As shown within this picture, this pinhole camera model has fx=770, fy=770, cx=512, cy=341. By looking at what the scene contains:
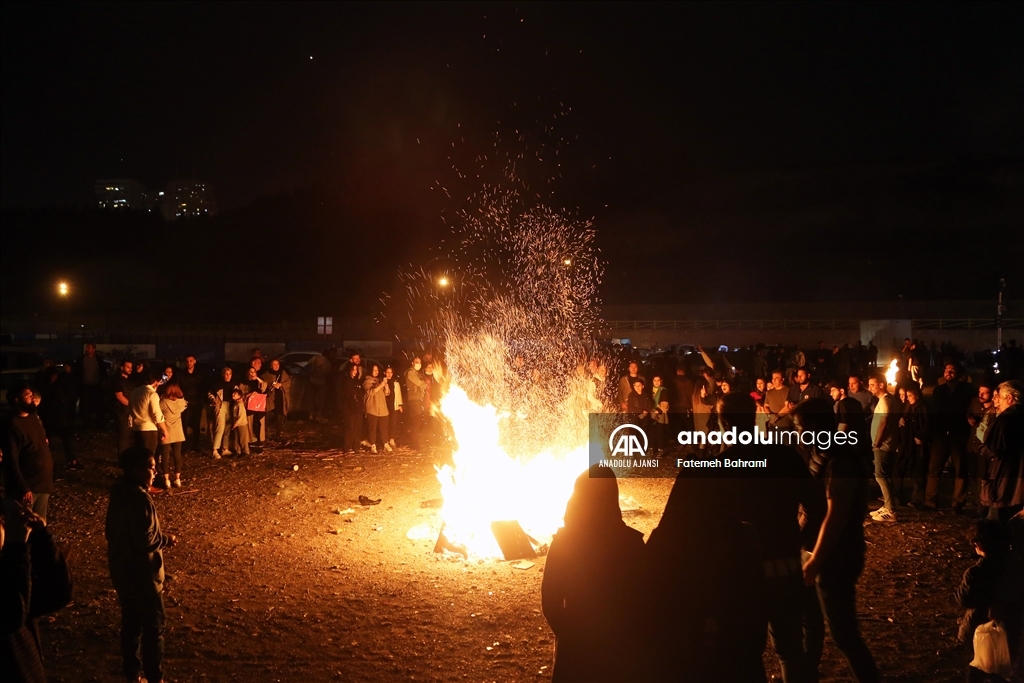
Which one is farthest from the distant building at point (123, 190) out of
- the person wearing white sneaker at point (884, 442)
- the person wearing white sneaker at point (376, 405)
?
the person wearing white sneaker at point (884, 442)

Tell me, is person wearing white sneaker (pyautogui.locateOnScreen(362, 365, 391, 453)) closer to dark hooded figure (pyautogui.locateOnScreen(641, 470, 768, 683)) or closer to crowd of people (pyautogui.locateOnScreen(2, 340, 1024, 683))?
crowd of people (pyautogui.locateOnScreen(2, 340, 1024, 683))

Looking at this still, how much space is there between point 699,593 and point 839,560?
1.33m

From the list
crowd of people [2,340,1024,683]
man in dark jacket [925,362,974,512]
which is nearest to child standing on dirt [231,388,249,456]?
crowd of people [2,340,1024,683]

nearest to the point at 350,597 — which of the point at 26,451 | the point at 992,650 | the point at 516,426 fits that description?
the point at 26,451

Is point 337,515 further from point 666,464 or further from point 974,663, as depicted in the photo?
point 974,663

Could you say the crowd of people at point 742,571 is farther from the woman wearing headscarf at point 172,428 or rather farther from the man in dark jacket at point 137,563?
the woman wearing headscarf at point 172,428

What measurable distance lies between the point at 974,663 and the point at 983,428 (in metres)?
5.29

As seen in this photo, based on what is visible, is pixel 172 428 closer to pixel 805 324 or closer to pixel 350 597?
pixel 350 597

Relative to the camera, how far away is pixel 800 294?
84.2 metres

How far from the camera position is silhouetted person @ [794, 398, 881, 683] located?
3.99m

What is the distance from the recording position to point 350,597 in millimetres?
6746

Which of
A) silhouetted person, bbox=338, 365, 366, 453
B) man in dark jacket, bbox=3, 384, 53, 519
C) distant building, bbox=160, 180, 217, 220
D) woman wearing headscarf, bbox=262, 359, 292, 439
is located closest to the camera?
man in dark jacket, bbox=3, 384, 53, 519

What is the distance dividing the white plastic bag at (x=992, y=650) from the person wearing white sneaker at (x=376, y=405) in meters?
10.5

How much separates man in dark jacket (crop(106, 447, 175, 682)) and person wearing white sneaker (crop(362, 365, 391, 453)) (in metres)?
8.74
